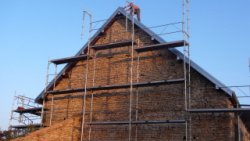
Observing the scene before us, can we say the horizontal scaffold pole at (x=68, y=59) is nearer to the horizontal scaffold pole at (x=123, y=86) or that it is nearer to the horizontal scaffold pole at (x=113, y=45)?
the horizontal scaffold pole at (x=113, y=45)

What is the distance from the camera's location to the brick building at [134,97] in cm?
1495

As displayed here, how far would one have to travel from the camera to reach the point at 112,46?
18.5 m

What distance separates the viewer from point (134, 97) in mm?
17203

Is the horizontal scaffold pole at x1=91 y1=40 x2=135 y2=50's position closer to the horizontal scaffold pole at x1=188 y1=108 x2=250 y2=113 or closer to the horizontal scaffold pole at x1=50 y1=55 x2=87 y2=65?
the horizontal scaffold pole at x1=50 y1=55 x2=87 y2=65

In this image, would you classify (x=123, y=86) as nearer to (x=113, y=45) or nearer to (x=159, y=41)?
(x=113, y=45)

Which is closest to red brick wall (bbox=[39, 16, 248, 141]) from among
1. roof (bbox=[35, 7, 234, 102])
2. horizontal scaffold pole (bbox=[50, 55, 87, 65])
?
roof (bbox=[35, 7, 234, 102])

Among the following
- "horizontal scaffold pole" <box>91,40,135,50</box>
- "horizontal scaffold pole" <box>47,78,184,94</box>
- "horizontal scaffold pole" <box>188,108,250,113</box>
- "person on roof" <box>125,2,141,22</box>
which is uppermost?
"person on roof" <box>125,2,141,22</box>

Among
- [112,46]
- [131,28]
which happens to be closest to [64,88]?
[112,46]

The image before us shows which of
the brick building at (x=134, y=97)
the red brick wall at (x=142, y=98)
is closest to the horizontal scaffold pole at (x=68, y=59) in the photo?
the brick building at (x=134, y=97)

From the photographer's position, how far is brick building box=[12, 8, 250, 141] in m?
15.0

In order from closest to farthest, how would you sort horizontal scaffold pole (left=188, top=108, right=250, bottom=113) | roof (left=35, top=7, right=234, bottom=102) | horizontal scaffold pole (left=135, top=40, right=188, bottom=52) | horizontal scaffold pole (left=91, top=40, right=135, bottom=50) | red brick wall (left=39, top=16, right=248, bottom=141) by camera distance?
horizontal scaffold pole (left=188, top=108, right=250, bottom=113), roof (left=35, top=7, right=234, bottom=102), red brick wall (left=39, top=16, right=248, bottom=141), horizontal scaffold pole (left=135, top=40, right=188, bottom=52), horizontal scaffold pole (left=91, top=40, right=135, bottom=50)

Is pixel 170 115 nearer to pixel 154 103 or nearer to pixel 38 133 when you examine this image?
pixel 154 103

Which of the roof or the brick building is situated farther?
the brick building

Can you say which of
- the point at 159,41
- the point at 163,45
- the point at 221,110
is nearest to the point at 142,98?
the point at 163,45
